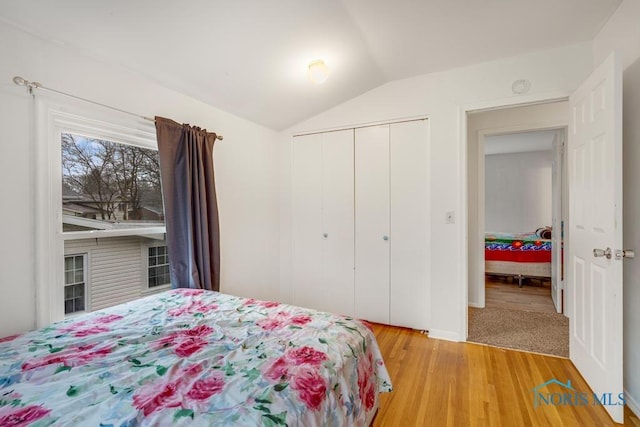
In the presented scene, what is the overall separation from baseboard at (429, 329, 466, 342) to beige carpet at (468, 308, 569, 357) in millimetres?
134

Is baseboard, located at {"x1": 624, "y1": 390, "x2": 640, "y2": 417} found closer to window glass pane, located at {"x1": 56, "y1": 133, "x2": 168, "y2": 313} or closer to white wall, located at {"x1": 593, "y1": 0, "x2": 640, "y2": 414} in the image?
white wall, located at {"x1": 593, "y1": 0, "x2": 640, "y2": 414}

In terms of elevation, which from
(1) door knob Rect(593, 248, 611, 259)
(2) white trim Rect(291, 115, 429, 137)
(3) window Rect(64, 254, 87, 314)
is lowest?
(3) window Rect(64, 254, 87, 314)

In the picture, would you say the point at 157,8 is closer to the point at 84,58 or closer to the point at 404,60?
the point at 84,58

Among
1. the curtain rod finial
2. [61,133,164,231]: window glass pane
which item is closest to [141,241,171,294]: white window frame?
[61,133,164,231]: window glass pane

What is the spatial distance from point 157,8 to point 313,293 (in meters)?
2.82

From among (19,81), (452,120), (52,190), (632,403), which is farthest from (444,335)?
(19,81)

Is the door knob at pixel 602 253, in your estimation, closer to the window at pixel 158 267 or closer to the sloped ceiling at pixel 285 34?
the sloped ceiling at pixel 285 34

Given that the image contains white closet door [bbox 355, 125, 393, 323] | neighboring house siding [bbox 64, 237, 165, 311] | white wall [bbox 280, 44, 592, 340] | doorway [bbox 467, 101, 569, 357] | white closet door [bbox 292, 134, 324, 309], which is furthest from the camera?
white closet door [bbox 292, 134, 324, 309]

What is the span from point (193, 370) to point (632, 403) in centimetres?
238

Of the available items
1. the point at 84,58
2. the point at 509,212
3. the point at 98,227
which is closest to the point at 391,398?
the point at 98,227

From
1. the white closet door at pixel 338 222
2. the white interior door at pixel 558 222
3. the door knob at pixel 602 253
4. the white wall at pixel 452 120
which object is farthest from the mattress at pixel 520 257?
the door knob at pixel 602 253

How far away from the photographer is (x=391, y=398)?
183cm

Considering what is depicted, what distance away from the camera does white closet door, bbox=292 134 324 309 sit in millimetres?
3346

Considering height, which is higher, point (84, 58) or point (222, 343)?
point (84, 58)
